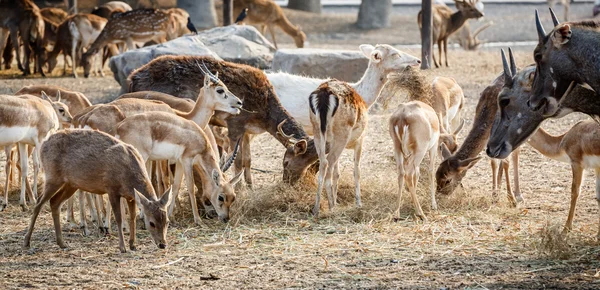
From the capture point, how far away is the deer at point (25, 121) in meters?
8.55

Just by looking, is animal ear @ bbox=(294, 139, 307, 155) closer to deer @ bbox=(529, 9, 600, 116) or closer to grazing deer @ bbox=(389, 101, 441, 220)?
grazing deer @ bbox=(389, 101, 441, 220)

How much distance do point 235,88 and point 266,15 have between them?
1244 centimetres

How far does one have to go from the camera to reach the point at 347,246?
24.0ft

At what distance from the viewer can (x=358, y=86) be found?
10633mm

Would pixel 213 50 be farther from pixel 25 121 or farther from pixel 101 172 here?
pixel 101 172

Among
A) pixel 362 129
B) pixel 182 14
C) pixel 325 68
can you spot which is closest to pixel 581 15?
pixel 182 14

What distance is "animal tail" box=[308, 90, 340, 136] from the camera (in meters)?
8.39

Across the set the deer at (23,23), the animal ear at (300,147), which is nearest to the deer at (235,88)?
the animal ear at (300,147)

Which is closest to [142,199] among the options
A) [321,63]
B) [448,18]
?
[321,63]

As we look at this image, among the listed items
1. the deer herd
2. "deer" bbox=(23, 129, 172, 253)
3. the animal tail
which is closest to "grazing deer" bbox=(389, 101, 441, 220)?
the deer herd

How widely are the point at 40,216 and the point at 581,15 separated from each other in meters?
25.9

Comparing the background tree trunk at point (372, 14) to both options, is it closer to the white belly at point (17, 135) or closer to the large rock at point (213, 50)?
the large rock at point (213, 50)

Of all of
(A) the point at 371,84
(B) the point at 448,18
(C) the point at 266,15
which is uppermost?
(A) the point at 371,84

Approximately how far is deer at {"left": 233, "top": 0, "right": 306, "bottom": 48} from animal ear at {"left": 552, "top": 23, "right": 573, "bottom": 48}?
52.9 ft
